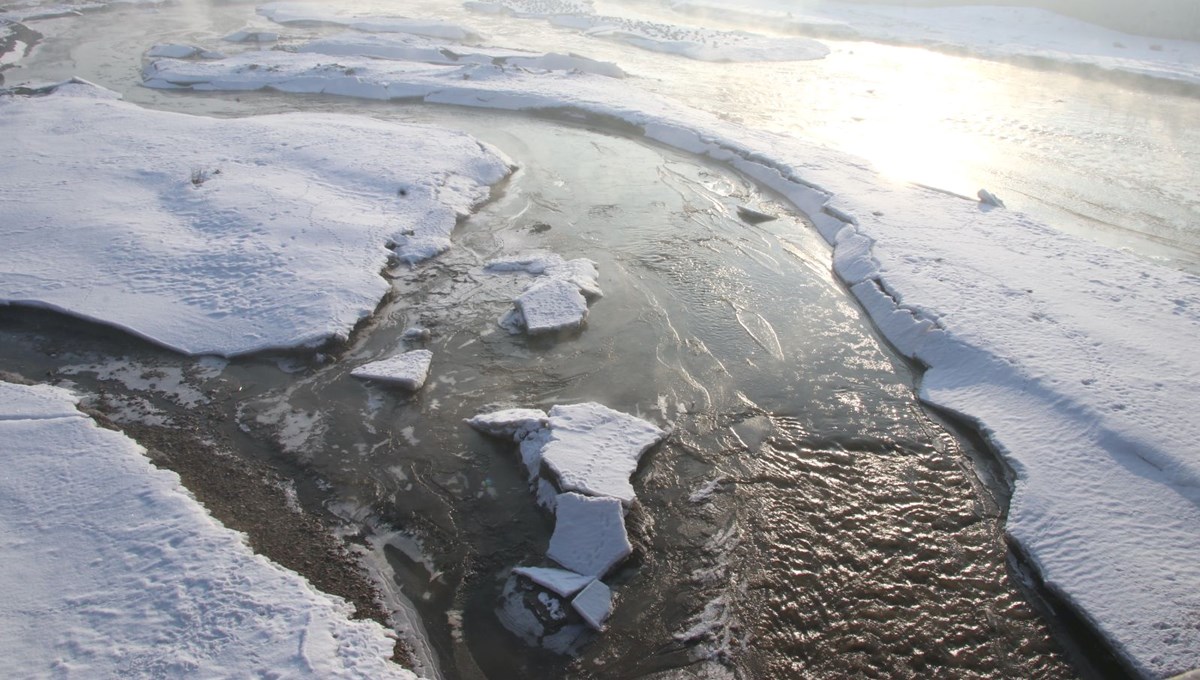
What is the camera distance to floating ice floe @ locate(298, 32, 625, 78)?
49.3ft

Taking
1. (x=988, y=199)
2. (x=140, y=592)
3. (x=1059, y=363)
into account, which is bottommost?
(x=140, y=592)

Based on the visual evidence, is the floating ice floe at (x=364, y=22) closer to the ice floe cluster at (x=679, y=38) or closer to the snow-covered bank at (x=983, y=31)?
the ice floe cluster at (x=679, y=38)

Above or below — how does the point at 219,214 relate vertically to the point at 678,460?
above

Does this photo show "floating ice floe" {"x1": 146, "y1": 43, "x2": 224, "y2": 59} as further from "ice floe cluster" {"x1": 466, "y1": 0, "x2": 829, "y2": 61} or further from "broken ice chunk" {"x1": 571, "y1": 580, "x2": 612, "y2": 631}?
"broken ice chunk" {"x1": 571, "y1": 580, "x2": 612, "y2": 631}

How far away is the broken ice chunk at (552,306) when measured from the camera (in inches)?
241

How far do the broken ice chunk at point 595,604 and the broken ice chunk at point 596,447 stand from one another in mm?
626

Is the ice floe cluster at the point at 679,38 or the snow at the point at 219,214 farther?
the ice floe cluster at the point at 679,38

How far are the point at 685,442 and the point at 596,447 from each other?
70cm

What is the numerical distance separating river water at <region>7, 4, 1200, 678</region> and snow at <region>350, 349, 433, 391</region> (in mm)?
102

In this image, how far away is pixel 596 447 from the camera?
472cm

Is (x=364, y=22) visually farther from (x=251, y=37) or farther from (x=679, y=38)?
(x=679, y=38)

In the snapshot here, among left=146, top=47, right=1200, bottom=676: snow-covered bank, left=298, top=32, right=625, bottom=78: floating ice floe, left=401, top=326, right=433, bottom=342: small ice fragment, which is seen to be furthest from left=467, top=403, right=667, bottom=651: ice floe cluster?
left=298, top=32, right=625, bottom=78: floating ice floe

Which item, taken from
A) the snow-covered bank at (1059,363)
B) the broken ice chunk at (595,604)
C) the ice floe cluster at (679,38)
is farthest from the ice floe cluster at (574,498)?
the ice floe cluster at (679,38)

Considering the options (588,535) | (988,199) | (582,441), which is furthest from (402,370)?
(988,199)
